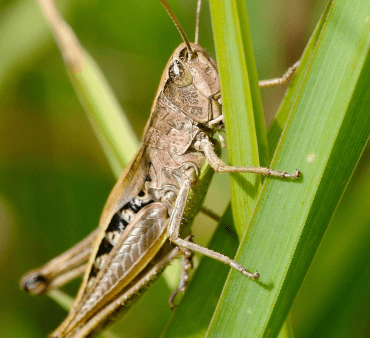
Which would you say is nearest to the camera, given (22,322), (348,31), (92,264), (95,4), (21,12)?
(348,31)

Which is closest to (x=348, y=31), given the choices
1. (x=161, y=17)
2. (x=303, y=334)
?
(x=303, y=334)

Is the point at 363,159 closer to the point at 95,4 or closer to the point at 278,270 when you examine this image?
the point at 278,270

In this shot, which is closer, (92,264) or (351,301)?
(351,301)

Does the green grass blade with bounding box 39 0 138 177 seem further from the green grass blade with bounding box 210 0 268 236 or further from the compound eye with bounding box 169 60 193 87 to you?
the green grass blade with bounding box 210 0 268 236

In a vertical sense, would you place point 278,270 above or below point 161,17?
below

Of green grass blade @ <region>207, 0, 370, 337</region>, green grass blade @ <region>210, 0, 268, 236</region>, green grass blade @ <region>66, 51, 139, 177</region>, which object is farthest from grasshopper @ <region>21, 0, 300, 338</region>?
green grass blade @ <region>207, 0, 370, 337</region>

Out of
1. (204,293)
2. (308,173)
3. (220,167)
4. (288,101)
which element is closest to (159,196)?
(220,167)
